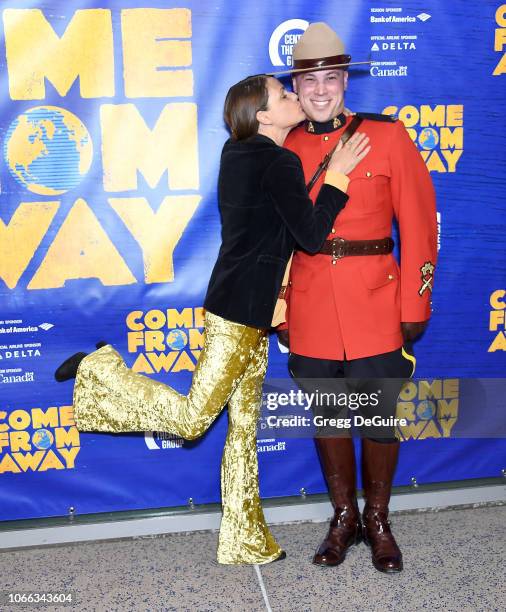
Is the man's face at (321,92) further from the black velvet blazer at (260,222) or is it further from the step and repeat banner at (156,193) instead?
the step and repeat banner at (156,193)

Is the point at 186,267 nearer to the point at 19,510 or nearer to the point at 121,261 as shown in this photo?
the point at 121,261

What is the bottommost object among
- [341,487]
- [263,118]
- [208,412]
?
[341,487]

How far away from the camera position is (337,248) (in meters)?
2.54

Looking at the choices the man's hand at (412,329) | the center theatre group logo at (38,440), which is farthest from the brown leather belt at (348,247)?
the center theatre group logo at (38,440)

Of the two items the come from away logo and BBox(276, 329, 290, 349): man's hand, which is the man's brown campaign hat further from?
BBox(276, 329, 290, 349): man's hand

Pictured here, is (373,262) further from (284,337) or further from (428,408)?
(428,408)

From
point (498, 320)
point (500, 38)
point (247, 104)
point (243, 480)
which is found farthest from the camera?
point (498, 320)

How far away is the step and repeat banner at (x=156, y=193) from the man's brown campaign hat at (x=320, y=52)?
1.04 ft

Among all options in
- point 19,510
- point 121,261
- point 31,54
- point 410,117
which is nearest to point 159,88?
point 31,54

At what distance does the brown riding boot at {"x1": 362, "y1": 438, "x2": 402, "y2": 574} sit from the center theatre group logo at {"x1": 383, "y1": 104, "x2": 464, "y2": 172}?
3.47 ft

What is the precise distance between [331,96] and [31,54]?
3.37 feet

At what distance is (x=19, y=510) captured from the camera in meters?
2.96

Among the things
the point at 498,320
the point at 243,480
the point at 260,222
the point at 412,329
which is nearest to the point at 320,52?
the point at 260,222

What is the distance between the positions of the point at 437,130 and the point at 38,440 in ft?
6.15
